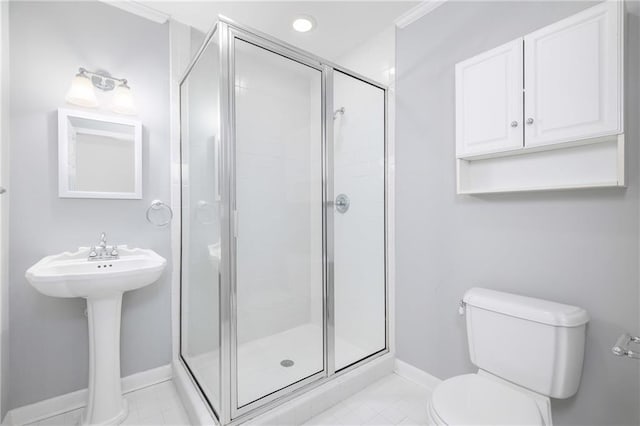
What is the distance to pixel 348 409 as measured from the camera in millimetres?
1628

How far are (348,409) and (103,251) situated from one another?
1627mm

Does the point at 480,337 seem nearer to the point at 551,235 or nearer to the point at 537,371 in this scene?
the point at 537,371

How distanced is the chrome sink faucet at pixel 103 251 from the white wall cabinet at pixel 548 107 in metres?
1.96

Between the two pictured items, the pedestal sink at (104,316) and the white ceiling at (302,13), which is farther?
the white ceiling at (302,13)

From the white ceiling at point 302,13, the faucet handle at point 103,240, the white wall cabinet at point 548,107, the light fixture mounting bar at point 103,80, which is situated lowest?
the faucet handle at point 103,240

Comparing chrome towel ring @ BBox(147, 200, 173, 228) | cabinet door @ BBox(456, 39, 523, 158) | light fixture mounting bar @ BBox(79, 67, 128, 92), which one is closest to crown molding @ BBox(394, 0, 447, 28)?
cabinet door @ BBox(456, 39, 523, 158)

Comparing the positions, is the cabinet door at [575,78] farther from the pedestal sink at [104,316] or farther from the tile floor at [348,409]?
the pedestal sink at [104,316]

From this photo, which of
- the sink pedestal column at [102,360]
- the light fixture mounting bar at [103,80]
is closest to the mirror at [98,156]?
the light fixture mounting bar at [103,80]

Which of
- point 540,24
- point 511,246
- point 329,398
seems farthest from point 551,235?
point 329,398

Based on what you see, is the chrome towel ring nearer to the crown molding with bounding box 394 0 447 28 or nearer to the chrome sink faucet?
the chrome sink faucet

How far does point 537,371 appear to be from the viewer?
1.19 metres

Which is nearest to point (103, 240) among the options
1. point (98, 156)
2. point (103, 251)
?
point (103, 251)

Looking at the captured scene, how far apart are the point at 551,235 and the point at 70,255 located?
2423mm

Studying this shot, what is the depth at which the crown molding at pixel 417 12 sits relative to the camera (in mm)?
1778
